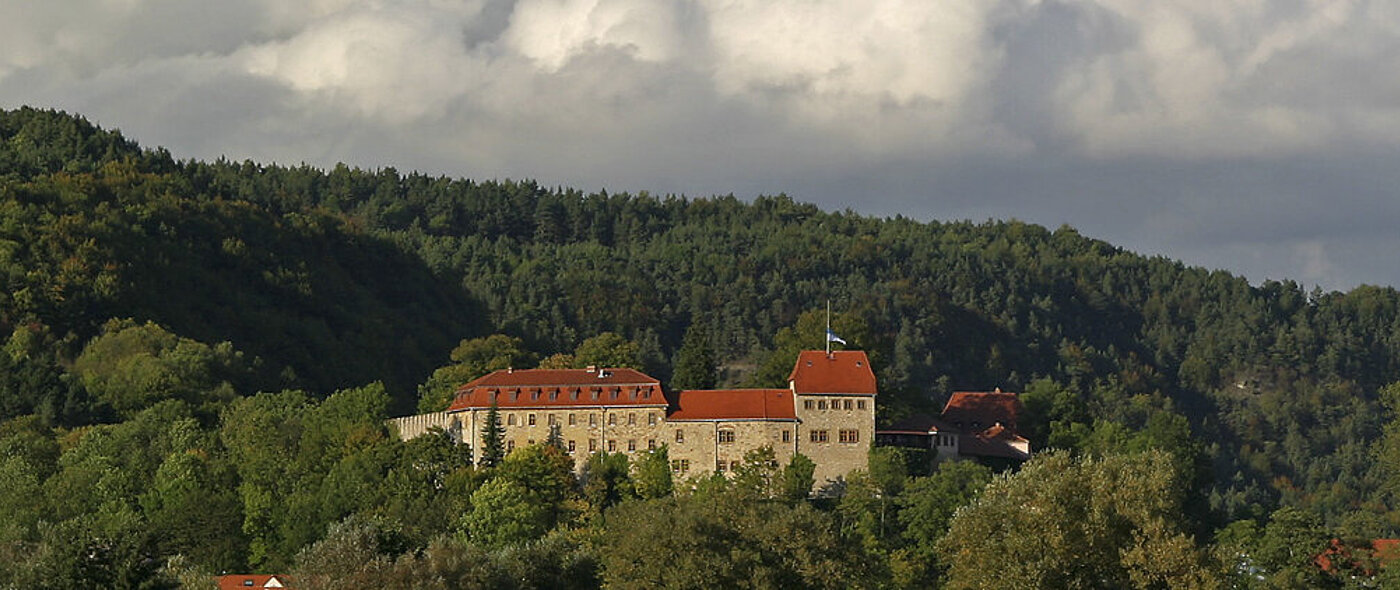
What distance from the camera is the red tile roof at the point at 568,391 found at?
121 metres

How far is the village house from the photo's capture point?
404 ft

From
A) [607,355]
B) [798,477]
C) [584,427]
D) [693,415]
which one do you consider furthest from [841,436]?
[607,355]

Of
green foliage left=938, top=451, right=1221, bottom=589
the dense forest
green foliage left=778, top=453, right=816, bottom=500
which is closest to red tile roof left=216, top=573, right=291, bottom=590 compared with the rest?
the dense forest

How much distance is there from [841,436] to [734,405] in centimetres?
561

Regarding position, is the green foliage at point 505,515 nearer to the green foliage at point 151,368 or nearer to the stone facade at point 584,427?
the stone facade at point 584,427

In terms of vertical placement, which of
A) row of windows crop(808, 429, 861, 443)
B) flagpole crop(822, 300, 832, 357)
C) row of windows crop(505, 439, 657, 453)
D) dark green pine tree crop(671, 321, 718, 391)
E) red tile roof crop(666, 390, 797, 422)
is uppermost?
flagpole crop(822, 300, 832, 357)

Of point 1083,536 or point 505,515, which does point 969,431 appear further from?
point 1083,536

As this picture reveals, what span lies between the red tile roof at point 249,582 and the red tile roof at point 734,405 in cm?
2415

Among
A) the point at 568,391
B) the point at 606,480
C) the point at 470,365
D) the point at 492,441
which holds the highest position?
the point at 470,365

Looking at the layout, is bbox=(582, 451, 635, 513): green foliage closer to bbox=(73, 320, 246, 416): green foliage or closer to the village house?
the village house

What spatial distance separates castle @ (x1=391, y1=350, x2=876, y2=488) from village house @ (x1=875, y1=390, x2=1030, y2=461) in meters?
2.90

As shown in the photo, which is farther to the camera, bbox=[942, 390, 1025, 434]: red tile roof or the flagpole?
bbox=[942, 390, 1025, 434]: red tile roof

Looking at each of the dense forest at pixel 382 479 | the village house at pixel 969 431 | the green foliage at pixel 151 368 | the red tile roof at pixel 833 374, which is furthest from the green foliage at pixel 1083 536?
the green foliage at pixel 151 368

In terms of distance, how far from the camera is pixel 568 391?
12144 cm
